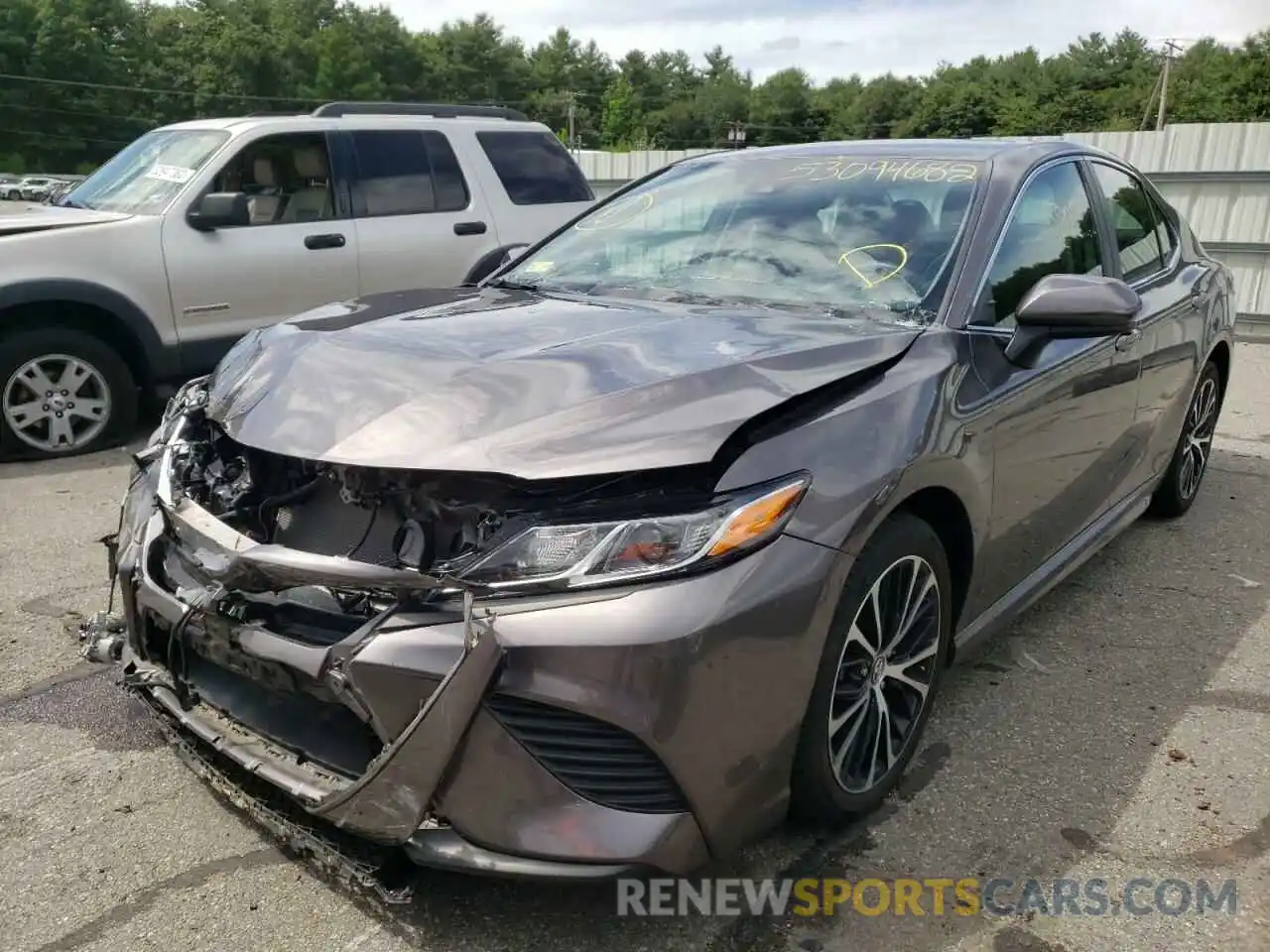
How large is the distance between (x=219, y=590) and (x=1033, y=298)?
2.28 metres

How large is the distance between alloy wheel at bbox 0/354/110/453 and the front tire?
17.2 ft

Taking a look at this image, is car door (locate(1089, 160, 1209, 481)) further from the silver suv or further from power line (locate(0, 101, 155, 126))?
power line (locate(0, 101, 155, 126))

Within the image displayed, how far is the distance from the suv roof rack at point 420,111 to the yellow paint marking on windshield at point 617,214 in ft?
12.9

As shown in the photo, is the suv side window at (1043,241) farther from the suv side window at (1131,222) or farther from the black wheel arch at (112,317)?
the black wheel arch at (112,317)

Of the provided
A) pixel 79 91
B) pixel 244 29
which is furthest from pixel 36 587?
pixel 244 29

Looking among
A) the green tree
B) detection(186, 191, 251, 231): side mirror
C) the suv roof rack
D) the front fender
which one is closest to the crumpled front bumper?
the front fender

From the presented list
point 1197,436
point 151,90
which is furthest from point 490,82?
point 1197,436

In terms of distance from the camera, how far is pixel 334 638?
2088 millimetres

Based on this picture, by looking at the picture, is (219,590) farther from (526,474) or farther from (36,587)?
(36,587)

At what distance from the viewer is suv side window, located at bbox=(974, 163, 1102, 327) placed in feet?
10.2

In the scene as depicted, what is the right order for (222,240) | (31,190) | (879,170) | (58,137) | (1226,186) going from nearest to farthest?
(879,170) < (222,240) < (1226,186) < (31,190) < (58,137)

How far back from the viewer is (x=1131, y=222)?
4242 mm

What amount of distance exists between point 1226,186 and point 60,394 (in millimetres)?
12058

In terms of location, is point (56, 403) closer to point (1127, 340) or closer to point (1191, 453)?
point (1127, 340)
